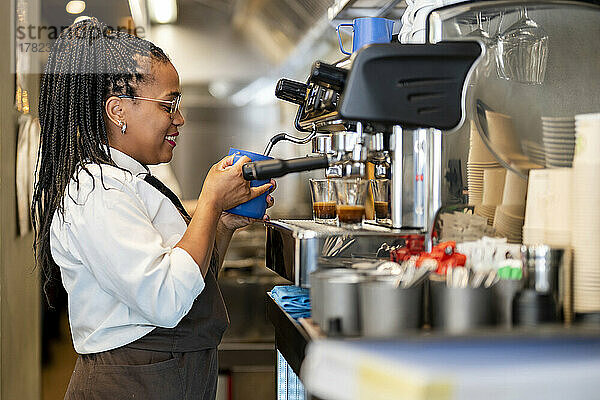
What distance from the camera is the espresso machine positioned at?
1.29 metres

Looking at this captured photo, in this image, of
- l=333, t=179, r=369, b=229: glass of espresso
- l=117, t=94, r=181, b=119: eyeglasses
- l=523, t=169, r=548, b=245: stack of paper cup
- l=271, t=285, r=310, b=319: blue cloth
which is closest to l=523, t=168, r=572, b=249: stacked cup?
l=523, t=169, r=548, b=245: stack of paper cup

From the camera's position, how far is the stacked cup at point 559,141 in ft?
4.58

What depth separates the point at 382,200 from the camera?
1630mm

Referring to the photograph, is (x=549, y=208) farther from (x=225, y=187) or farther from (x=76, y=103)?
(x=76, y=103)

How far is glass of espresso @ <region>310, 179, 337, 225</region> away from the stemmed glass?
1.50ft

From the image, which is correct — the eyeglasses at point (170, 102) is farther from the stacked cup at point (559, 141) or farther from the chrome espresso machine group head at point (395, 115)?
the stacked cup at point (559, 141)

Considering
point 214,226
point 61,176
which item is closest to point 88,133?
point 61,176

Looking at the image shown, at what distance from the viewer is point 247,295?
3.16 meters

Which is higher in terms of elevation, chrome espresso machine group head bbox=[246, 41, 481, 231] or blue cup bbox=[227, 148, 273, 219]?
chrome espresso machine group head bbox=[246, 41, 481, 231]

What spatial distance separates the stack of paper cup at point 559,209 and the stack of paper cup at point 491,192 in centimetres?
20

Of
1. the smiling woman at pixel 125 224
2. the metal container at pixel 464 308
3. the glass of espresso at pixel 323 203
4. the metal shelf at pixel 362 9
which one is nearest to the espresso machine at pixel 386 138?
the glass of espresso at pixel 323 203

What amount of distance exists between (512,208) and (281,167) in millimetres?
464

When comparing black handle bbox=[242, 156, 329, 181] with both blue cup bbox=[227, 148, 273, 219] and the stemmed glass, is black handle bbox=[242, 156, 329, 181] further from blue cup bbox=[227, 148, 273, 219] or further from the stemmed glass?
the stemmed glass

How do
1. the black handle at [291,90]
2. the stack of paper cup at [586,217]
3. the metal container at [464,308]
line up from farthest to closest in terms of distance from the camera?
the black handle at [291,90] < the stack of paper cup at [586,217] < the metal container at [464,308]
